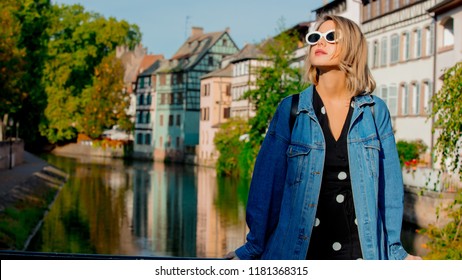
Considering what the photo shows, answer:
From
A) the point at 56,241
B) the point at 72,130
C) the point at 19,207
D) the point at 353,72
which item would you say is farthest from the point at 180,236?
the point at 72,130

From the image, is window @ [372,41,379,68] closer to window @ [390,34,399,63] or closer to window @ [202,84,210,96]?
window @ [390,34,399,63]

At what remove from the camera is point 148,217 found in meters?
34.1

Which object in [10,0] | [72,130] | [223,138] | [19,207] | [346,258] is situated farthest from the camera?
[72,130]

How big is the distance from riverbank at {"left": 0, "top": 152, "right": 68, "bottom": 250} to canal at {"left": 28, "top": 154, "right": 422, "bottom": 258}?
44cm

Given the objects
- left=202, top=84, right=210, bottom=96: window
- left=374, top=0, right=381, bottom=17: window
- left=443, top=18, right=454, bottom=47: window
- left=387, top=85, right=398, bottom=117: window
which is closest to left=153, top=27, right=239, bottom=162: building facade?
left=202, top=84, right=210, bottom=96: window

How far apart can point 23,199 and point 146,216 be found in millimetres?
4599

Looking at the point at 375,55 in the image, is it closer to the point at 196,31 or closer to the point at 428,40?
the point at 428,40

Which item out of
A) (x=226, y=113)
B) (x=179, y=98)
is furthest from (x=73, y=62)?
(x=226, y=113)

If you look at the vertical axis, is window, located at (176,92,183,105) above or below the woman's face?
above

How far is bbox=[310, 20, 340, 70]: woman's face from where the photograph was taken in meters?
3.62

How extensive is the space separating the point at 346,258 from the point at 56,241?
2321cm
